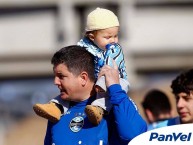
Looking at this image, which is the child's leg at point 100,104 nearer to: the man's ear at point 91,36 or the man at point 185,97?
the man's ear at point 91,36

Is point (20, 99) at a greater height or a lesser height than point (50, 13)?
lesser

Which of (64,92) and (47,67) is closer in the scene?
(64,92)

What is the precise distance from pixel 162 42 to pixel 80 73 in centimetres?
2013

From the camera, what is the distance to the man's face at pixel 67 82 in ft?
21.9

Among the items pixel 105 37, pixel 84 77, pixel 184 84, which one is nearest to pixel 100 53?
pixel 105 37

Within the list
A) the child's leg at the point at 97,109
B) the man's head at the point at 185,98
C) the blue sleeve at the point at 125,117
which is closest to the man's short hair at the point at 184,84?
the man's head at the point at 185,98

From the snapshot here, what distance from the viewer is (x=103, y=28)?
22.4 feet

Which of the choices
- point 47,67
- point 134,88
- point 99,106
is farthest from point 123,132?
point 47,67

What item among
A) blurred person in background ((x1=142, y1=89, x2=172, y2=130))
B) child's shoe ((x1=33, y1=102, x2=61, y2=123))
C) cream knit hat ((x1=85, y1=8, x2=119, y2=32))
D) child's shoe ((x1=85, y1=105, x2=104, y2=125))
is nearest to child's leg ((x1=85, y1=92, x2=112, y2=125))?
child's shoe ((x1=85, y1=105, x2=104, y2=125))

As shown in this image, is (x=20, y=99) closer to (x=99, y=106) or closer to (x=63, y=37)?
→ (x=63, y=37)

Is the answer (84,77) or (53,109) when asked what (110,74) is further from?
(53,109)

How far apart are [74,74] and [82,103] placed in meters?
0.22

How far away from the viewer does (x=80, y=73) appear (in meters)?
6.69

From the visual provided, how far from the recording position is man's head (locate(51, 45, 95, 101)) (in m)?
6.68
